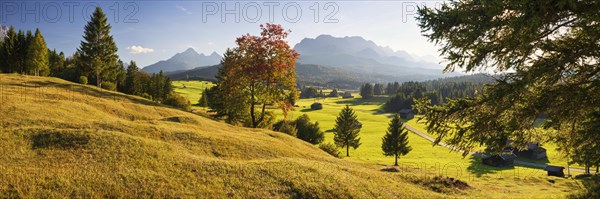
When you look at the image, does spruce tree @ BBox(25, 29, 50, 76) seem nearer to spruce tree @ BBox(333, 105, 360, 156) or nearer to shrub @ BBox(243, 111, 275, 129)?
shrub @ BBox(243, 111, 275, 129)

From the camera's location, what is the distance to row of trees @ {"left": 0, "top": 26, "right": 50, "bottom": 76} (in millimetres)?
60188

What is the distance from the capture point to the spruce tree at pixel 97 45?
53.4 m

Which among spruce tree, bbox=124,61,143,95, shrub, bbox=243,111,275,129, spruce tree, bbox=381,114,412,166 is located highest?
spruce tree, bbox=124,61,143,95

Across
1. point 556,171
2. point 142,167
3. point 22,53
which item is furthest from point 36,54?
point 556,171

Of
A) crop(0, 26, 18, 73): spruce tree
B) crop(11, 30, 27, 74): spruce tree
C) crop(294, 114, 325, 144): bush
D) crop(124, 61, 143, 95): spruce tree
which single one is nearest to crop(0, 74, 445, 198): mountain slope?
crop(294, 114, 325, 144): bush

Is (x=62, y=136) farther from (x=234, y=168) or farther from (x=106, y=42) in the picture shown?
(x=106, y=42)

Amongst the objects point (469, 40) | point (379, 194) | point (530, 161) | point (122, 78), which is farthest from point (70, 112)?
point (530, 161)

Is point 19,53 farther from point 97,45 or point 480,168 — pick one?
point 480,168

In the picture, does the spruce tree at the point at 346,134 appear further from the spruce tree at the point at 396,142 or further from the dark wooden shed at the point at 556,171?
the dark wooden shed at the point at 556,171

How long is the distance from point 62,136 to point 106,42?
45.2m

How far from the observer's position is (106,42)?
55656 millimetres

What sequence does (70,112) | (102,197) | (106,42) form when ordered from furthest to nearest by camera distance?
(106,42), (70,112), (102,197)

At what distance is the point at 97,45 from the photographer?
54.2 m

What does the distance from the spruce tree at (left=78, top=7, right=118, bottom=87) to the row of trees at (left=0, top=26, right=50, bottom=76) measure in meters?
14.6
